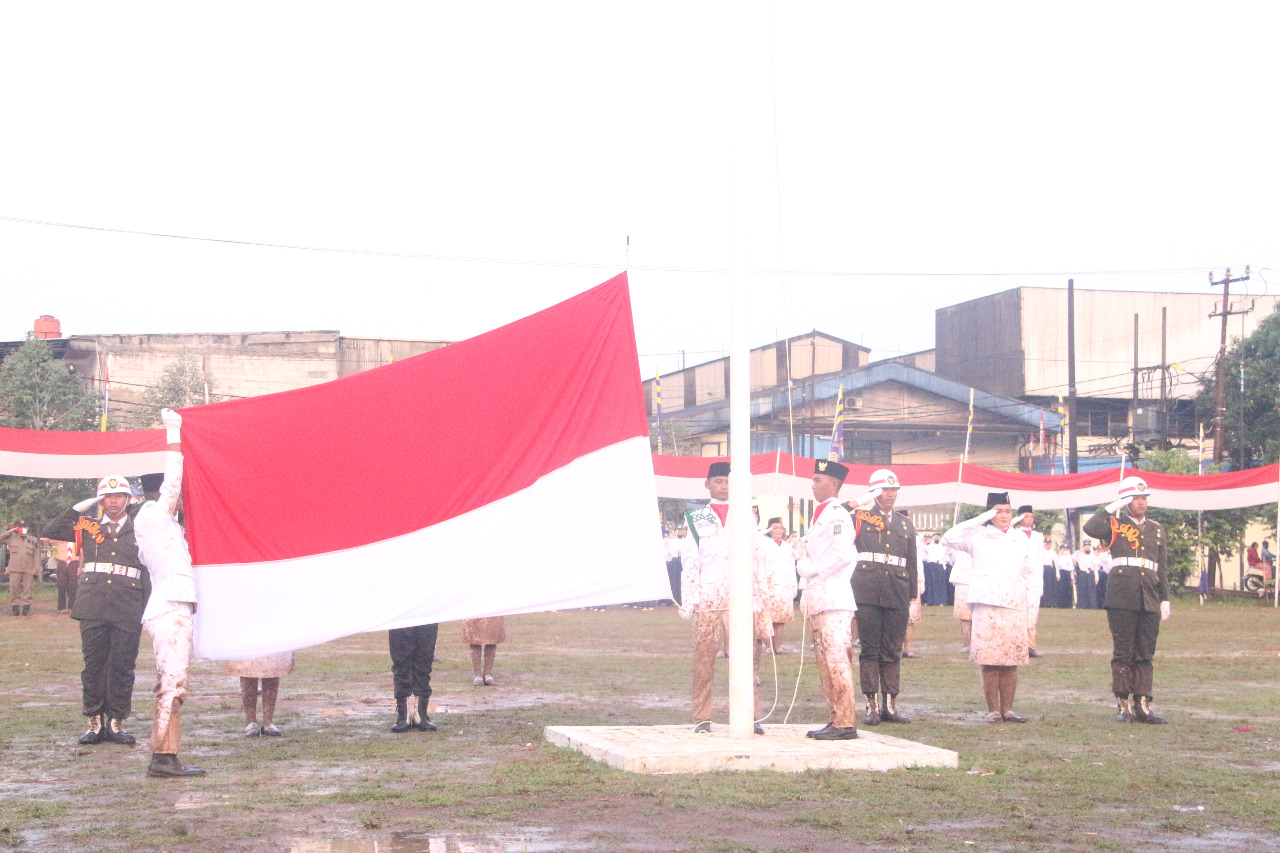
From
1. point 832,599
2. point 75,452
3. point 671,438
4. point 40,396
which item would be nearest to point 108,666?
point 832,599

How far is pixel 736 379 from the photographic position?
8906 mm

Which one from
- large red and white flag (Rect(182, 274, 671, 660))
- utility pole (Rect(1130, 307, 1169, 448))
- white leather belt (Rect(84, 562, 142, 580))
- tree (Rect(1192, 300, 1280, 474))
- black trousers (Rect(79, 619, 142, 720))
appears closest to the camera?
large red and white flag (Rect(182, 274, 671, 660))

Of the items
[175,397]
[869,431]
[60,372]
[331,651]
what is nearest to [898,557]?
[331,651]

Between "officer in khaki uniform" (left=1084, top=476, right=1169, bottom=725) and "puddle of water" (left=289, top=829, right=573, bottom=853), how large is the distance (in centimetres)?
675

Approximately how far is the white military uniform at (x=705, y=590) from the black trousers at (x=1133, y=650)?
12.1 ft

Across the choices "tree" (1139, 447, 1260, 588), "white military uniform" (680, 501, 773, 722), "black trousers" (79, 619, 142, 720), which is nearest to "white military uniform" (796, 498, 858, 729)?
"white military uniform" (680, 501, 773, 722)

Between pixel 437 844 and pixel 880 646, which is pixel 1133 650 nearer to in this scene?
pixel 880 646

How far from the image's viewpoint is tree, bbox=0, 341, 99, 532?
35.0m

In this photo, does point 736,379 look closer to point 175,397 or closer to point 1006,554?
point 1006,554

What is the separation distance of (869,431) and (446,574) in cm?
4338

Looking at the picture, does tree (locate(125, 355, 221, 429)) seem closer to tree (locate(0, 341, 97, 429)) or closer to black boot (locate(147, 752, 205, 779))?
tree (locate(0, 341, 97, 429))

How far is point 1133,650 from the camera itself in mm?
11484

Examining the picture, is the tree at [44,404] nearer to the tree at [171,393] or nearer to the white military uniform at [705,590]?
the tree at [171,393]

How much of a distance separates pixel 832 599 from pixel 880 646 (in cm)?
192
